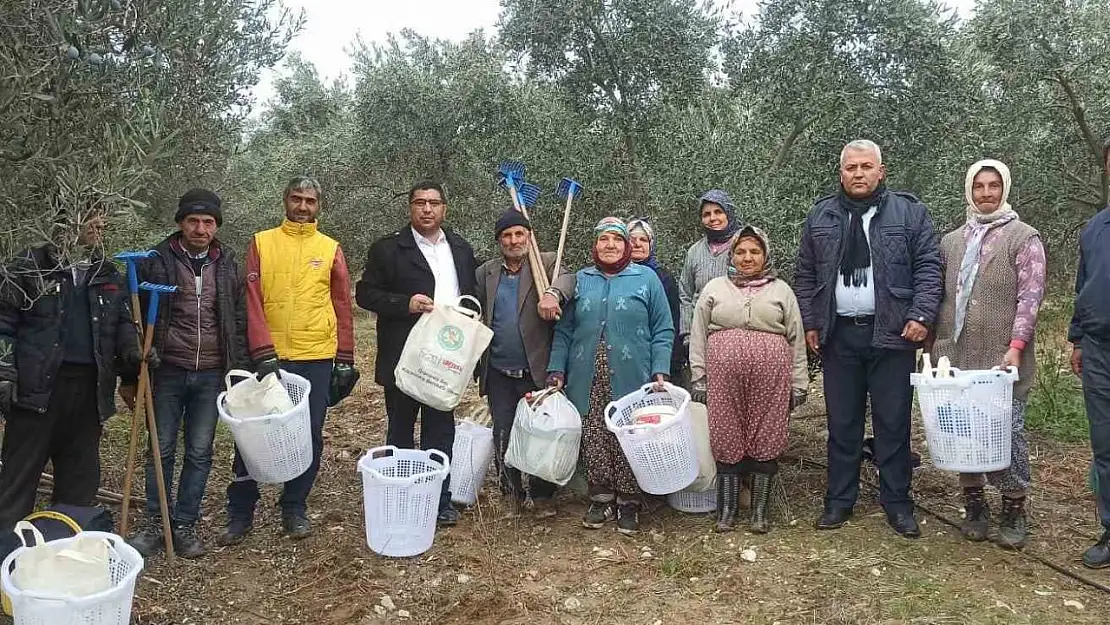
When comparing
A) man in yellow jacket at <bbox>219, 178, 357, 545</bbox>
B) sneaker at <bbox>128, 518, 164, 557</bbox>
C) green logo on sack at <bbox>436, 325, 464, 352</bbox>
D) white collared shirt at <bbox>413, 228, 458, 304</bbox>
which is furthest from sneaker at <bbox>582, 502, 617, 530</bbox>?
sneaker at <bbox>128, 518, 164, 557</bbox>

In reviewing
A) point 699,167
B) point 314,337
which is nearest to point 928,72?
point 699,167

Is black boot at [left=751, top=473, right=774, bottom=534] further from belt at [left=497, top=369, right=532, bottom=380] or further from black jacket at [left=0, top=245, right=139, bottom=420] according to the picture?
black jacket at [left=0, top=245, right=139, bottom=420]

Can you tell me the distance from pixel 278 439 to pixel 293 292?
82 cm

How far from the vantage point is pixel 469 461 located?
17.8ft

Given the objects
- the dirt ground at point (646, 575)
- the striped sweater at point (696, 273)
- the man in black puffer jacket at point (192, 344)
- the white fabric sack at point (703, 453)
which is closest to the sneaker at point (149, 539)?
the man in black puffer jacket at point (192, 344)

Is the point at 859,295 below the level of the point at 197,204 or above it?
below

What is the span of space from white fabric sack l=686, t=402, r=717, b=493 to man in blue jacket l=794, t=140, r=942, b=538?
0.67m

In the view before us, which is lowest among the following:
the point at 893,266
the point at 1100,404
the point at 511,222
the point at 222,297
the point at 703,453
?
the point at 703,453

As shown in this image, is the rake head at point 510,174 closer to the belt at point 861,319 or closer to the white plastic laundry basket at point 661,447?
the white plastic laundry basket at point 661,447

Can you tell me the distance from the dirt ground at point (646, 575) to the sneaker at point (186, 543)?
6cm

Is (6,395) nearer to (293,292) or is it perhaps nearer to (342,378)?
A: (293,292)

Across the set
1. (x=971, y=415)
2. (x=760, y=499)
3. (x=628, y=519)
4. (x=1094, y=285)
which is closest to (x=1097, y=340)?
(x=1094, y=285)

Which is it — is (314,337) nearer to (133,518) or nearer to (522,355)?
(522,355)

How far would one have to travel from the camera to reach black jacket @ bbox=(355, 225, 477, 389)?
16.1 ft
